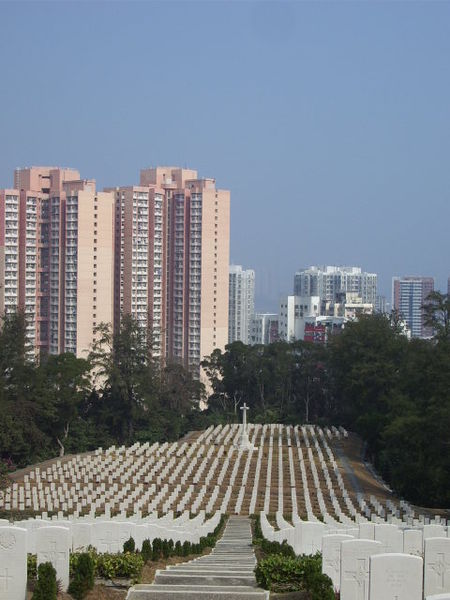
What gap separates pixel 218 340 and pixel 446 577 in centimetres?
6984

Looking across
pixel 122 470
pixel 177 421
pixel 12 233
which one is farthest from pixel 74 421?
pixel 12 233

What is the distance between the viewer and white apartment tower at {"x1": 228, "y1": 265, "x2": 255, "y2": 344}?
413 ft

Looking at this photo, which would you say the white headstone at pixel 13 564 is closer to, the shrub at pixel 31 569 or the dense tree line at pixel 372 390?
the shrub at pixel 31 569

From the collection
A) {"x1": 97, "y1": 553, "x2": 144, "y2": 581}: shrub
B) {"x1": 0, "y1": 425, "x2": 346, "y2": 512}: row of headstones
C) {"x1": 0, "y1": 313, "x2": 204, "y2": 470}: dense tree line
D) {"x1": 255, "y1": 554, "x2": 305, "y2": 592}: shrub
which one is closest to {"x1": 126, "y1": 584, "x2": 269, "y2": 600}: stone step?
{"x1": 255, "y1": 554, "x2": 305, "y2": 592}: shrub

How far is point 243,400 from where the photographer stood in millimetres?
63562

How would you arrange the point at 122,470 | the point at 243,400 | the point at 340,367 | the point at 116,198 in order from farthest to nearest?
the point at 116,198 → the point at 243,400 → the point at 340,367 → the point at 122,470

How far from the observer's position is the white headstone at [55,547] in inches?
481

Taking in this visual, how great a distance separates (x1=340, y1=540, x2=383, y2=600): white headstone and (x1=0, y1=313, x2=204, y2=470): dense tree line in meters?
30.4

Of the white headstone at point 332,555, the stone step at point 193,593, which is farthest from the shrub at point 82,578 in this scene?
the white headstone at point 332,555

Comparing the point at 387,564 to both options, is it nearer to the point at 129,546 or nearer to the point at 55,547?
the point at 55,547

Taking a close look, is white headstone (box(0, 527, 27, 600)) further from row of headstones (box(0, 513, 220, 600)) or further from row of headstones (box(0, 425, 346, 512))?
row of headstones (box(0, 425, 346, 512))

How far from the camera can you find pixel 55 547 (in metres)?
12.3

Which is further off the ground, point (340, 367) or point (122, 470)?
point (340, 367)

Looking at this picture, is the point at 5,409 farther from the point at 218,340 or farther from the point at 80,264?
the point at 218,340
